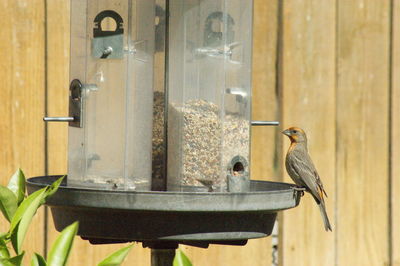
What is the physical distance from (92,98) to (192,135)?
1.14 feet

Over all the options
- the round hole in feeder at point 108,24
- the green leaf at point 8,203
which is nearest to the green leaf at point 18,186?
the green leaf at point 8,203

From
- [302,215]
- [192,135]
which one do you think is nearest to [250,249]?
[302,215]

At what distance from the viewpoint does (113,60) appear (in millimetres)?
2795

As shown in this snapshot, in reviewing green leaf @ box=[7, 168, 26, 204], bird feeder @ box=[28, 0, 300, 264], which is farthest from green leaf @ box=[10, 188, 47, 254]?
bird feeder @ box=[28, 0, 300, 264]

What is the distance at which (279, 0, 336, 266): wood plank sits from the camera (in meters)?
3.96

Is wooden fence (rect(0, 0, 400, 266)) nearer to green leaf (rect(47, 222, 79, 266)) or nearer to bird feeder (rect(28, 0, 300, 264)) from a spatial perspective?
bird feeder (rect(28, 0, 300, 264))

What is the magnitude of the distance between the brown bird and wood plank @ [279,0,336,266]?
0.55 ft

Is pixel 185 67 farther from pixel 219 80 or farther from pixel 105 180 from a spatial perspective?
pixel 105 180

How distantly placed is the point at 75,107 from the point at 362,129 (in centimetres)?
172

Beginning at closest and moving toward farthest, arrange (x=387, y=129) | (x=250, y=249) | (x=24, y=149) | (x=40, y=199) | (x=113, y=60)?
1. (x=40, y=199)
2. (x=113, y=60)
3. (x=24, y=149)
4. (x=250, y=249)
5. (x=387, y=129)

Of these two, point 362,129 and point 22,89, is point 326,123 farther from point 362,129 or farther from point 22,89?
point 22,89

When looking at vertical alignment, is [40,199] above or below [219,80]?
below

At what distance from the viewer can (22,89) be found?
11.4 ft

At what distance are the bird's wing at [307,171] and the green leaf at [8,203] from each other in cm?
192
